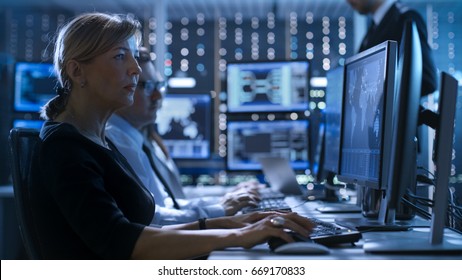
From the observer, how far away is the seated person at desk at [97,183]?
1.02 meters

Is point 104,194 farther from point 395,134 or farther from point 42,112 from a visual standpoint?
point 395,134

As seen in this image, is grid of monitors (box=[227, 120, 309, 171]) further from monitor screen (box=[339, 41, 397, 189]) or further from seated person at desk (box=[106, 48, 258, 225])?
monitor screen (box=[339, 41, 397, 189])

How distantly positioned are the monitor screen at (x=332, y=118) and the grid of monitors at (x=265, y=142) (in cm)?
59

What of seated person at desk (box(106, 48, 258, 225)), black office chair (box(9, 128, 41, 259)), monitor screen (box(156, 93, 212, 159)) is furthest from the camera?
monitor screen (box(156, 93, 212, 159))

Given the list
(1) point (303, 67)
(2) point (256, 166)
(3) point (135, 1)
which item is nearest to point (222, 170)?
(2) point (256, 166)

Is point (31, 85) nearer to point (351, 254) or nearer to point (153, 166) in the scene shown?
point (153, 166)

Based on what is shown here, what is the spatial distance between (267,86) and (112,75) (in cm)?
168

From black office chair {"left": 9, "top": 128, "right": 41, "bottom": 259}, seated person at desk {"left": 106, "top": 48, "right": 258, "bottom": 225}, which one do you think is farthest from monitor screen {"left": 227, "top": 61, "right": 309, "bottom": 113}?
black office chair {"left": 9, "top": 128, "right": 41, "bottom": 259}

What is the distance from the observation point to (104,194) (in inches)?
41.3

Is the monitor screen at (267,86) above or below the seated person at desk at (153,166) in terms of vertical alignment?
above

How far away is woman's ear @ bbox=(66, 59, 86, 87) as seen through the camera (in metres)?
1.34

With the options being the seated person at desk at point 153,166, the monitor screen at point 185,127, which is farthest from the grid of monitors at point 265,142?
the seated person at desk at point 153,166

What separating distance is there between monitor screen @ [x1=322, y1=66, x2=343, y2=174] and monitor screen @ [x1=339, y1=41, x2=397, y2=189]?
10.0 inches

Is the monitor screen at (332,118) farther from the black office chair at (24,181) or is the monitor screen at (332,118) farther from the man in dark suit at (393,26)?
the black office chair at (24,181)
